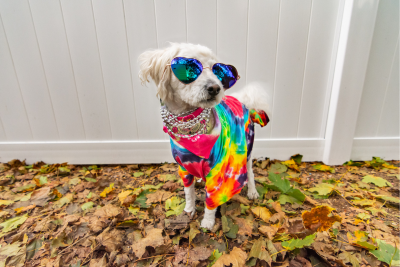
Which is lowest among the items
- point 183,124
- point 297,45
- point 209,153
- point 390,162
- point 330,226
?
point 390,162

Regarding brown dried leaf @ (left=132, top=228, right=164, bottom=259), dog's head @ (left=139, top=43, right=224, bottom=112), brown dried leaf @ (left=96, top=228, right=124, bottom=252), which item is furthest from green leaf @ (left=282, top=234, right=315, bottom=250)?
brown dried leaf @ (left=96, top=228, right=124, bottom=252)

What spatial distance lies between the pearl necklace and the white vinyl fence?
1079mm

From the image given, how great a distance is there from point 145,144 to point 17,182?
53.9 inches

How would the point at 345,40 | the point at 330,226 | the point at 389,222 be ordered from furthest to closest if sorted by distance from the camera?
1. the point at 345,40
2. the point at 389,222
3. the point at 330,226

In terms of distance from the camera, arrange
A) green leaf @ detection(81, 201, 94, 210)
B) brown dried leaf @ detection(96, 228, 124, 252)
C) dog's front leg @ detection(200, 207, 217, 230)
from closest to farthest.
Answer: brown dried leaf @ detection(96, 228, 124, 252), dog's front leg @ detection(200, 207, 217, 230), green leaf @ detection(81, 201, 94, 210)

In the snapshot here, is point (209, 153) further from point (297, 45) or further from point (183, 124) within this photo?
point (297, 45)

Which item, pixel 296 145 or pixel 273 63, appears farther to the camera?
pixel 296 145

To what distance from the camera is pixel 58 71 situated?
2090 mm

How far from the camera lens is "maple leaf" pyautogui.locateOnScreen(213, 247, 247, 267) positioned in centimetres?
110

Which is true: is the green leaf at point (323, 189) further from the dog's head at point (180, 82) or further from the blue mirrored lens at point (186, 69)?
the blue mirrored lens at point (186, 69)

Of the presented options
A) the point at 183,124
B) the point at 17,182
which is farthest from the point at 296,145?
the point at 17,182

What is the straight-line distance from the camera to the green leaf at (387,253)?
110cm

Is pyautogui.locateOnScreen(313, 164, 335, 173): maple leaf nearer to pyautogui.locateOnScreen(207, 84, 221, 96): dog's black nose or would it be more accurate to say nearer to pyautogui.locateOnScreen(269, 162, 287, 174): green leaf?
pyautogui.locateOnScreen(269, 162, 287, 174): green leaf

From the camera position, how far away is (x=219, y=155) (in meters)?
1.22
